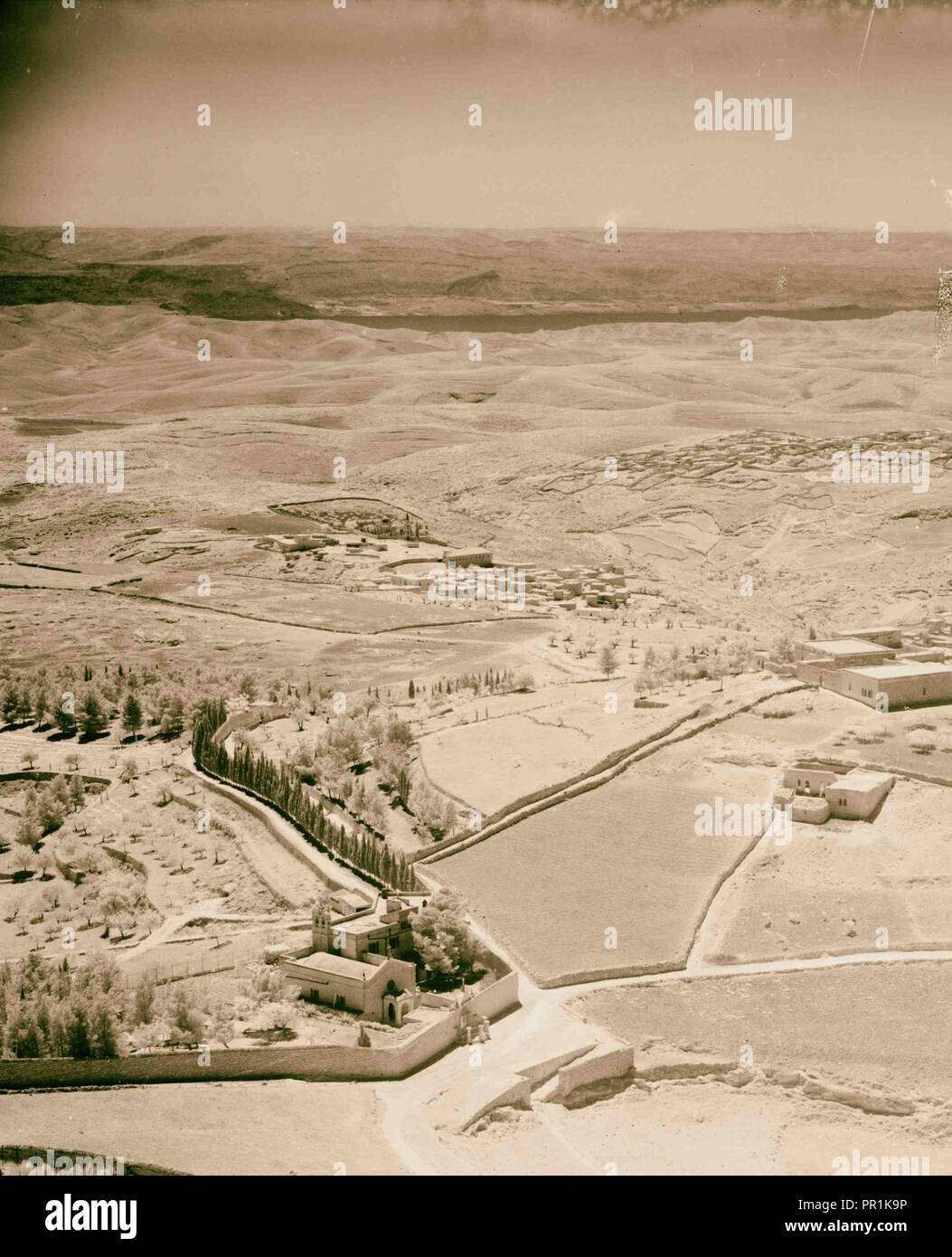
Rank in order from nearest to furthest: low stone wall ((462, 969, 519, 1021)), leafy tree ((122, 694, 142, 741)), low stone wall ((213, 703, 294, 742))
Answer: low stone wall ((462, 969, 519, 1021)) < low stone wall ((213, 703, 294, 742)) < leafy tree ((122, 694, 142, 741))

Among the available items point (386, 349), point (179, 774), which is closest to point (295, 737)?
point (179, 774)

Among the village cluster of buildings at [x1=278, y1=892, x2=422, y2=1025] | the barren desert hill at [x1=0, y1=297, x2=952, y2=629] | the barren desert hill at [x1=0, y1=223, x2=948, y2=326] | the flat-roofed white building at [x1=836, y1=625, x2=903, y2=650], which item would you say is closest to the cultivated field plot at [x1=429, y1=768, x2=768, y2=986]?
the village cluster of buildings at [x1=278, y1=892, x2=422, y2=1025]

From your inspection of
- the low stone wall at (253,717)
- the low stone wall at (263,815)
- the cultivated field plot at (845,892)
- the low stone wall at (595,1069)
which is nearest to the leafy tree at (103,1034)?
the low stone wall at (595,1069)

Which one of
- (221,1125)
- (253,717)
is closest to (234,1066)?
(221,1125)

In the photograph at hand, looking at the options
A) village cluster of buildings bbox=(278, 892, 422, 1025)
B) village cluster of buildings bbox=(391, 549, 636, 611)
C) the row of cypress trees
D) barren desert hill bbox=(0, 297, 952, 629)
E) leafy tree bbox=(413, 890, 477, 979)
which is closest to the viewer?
village cluster of buildings bbox=(278, 892, 422, 1025)

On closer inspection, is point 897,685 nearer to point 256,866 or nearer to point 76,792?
point 256,866

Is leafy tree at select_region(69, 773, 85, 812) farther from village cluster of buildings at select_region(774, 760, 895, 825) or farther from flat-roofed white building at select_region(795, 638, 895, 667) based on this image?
flat-roofed white building at select_region(795, 638, 895, 667)
